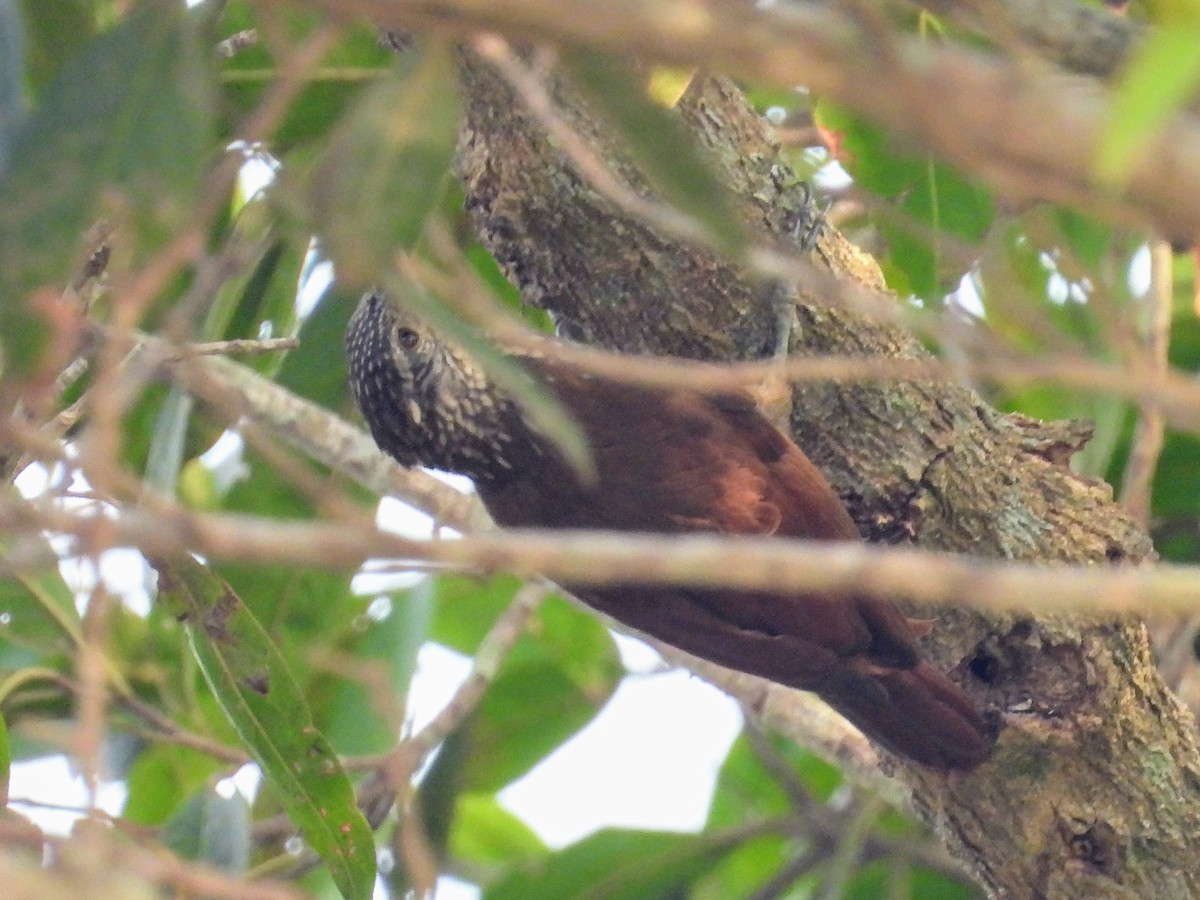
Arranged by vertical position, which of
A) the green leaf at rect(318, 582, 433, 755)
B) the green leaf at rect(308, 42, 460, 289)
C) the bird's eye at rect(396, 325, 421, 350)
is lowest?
the green leaf at rect(318, 582, 433, 755)

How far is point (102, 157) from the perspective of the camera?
4.47 ft

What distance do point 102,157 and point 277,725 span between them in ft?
4.30

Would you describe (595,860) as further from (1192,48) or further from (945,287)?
(1192,48)

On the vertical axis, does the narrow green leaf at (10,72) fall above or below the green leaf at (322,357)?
above

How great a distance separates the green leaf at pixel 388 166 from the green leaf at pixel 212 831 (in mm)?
1736

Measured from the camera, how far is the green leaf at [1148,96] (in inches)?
32.7

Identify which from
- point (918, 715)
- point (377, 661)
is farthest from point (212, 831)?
point (918, 715)

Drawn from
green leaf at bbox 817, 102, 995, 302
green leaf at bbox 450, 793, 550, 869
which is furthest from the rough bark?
green leaf at bbox 450, 793, 550, 869

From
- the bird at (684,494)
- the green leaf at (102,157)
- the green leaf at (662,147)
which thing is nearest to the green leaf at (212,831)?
the bird at (684,494)

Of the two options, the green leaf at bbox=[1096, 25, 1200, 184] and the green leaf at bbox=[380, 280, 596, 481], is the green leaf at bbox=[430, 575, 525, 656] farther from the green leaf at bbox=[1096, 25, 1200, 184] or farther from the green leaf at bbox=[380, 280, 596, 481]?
the green leaf at bbox=[1096, 25, 1200, 184]

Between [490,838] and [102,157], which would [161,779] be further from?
[102,157]

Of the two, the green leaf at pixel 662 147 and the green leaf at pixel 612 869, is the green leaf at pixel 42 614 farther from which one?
the green leaf at pixel 662 147

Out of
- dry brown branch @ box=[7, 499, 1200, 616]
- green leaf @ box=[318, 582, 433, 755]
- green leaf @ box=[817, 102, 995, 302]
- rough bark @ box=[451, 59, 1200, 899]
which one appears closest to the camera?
dry brown branch @ box=[7, 499, 1200, 616]

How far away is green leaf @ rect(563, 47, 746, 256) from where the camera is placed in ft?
4.00
